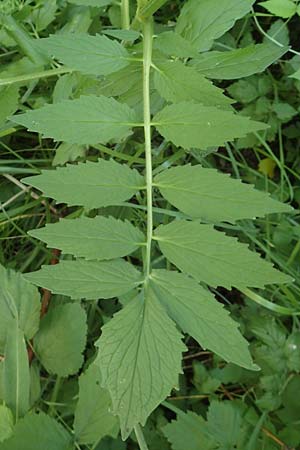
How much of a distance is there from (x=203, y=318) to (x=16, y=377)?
1.45 feet

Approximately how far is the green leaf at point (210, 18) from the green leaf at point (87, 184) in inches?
9.9

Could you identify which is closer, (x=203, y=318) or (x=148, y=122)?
(x=203, y=318)

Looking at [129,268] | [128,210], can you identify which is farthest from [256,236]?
[129,268]

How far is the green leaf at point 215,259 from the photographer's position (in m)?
0.67

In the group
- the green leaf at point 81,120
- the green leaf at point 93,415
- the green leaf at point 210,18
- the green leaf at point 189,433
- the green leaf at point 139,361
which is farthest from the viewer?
the green leaf at point 189,433

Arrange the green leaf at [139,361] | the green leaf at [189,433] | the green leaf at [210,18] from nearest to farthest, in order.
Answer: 1. the green leaf at [139,361]
2. the green leaf at [210,18]
3. the green leaf at [189,433]

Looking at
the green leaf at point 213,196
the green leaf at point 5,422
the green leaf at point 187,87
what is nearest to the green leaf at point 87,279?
the green leaf at point 213,196

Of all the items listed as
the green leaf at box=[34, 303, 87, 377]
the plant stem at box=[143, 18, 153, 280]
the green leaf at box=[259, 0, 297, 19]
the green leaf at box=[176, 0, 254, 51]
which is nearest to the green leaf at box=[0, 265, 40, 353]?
the green leaf at box=[34, 303, 87, 377]

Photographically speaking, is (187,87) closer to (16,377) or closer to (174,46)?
(174,46)

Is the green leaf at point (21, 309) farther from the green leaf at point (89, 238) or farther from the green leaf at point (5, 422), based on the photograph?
the green leaf at point (89, 238)

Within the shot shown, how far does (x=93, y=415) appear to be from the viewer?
38.6 inches

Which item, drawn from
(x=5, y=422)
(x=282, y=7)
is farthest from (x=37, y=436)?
(x=282, y=7)

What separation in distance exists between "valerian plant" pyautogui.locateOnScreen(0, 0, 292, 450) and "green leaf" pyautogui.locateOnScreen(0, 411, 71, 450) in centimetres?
16

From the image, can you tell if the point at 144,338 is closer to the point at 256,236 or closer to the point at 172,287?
the point at 172,287
